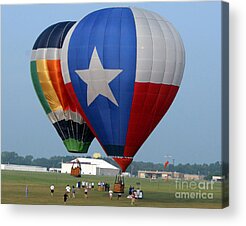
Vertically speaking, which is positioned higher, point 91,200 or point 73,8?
point 73,8

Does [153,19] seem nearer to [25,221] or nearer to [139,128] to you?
[139,128]

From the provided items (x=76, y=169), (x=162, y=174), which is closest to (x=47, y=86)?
(x=76, y=169)

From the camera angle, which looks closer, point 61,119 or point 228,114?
point 228,114

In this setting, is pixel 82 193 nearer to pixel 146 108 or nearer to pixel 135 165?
pixel 135 165

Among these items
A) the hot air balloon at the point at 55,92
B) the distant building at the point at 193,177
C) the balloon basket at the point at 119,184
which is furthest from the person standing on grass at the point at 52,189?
the distant building at the point at 193,177

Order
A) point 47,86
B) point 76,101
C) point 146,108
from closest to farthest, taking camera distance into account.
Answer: point 146,108 → point 76,101 → point 47,86

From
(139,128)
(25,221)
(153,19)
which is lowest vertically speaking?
(25,221)
